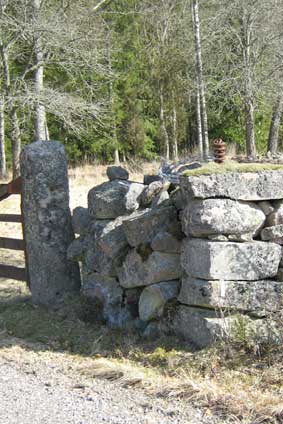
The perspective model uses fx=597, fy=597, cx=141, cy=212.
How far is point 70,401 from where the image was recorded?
13.8 ft

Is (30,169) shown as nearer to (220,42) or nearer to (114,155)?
(220,42)

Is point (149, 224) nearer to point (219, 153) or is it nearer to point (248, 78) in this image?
point (219, 153)

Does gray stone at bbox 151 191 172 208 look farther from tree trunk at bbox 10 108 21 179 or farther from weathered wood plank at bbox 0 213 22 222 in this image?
tree trunk at bbox 10 108 21 179

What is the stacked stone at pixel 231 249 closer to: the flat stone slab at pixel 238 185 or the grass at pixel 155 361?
the flat stone slab at pixel 238 185

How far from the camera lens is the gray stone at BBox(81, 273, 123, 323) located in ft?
19.7

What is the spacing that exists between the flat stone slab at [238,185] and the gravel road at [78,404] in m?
1.71

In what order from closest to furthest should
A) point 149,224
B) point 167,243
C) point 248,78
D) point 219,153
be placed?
point 167,243
point 149,224
point 219,153
point 248,78

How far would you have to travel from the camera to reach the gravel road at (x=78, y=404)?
3893 millimetres

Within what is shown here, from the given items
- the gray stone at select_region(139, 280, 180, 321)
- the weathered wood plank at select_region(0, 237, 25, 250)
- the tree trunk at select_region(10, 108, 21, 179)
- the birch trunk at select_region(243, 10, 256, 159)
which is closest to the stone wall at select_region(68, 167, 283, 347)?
the gray stone at select_region(139, 280, 180, 321)

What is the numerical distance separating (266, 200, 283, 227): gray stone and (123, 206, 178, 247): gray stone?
89 centimetres

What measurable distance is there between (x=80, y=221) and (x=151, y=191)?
111 cm

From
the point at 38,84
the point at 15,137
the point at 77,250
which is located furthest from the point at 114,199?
the point at 15,137

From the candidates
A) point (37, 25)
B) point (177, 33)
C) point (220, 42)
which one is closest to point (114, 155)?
point (177, 33)

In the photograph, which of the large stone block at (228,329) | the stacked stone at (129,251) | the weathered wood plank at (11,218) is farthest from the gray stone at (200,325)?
the weathered wood plank at (11,218)
